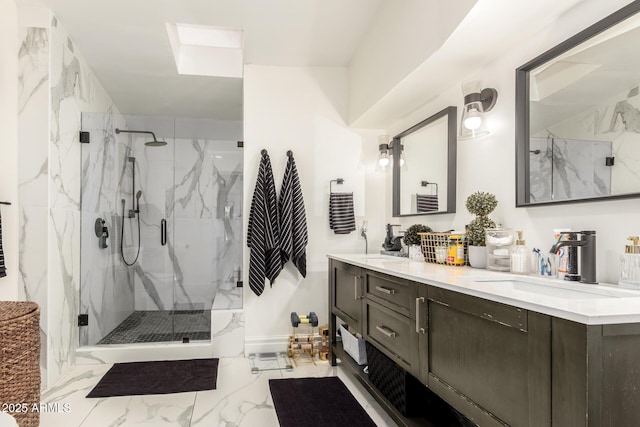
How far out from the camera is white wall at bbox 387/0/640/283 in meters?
1.50

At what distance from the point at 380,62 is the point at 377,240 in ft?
5.09

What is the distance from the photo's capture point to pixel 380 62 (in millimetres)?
2820

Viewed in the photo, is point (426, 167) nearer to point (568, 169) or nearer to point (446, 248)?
point (446, 248)

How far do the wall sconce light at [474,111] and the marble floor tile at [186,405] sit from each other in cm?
159

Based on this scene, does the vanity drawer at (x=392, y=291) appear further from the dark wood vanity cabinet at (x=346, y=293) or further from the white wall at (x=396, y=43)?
the white wall at (x=396, y=43)

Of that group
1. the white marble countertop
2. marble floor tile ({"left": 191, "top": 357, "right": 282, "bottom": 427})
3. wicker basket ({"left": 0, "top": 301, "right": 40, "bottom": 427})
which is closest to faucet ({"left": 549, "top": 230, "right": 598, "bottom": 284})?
the white marble countertop

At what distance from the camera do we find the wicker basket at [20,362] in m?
1.87

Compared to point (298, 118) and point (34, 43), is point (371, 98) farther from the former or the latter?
point (34, 43)

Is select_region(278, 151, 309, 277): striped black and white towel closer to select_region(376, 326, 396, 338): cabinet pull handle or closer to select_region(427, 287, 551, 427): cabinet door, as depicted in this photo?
select_region(376, 326, 396, 338): cabinet pull handle

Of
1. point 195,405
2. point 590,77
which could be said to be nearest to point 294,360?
point 195,405

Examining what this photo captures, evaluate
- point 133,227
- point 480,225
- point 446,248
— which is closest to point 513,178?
point 480,225

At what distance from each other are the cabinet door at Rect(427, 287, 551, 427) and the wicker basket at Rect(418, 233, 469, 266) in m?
0.67

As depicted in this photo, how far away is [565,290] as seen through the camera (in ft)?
4.98

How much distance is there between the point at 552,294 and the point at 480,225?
0.63m
